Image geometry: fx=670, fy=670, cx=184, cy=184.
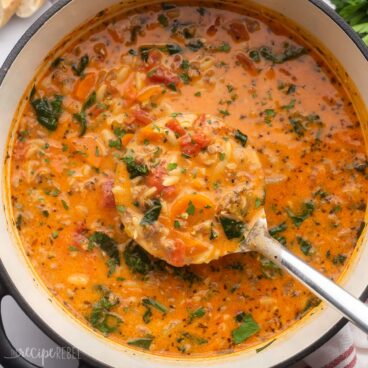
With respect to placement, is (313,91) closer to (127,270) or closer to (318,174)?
(318,174)

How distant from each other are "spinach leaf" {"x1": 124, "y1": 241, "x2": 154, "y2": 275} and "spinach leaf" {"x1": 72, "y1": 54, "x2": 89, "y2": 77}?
106 centimetres

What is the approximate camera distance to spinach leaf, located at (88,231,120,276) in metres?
3.90

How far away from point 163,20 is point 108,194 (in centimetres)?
112

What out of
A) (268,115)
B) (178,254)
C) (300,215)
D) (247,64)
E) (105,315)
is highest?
(247,64)

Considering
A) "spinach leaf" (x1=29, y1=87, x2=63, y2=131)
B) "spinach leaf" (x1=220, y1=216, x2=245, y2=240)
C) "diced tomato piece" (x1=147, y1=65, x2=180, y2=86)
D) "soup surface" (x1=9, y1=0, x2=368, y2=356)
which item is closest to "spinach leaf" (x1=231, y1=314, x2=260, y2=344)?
"soup surface" (x1=9, y1=0, x2=368, y2=356)

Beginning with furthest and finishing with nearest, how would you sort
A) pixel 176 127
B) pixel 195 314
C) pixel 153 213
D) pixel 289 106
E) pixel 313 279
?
1. pixel 289 106
2. pixel 195 314
3. pixel 176 127
4. pixel 153 213
5. pixel 313 279

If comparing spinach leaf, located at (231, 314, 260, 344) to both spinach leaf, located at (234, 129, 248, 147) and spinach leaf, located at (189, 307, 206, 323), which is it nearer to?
spinach leaf, located at (189, 307, 206, 323)

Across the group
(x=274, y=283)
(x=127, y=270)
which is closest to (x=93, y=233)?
(x=127, y=270)

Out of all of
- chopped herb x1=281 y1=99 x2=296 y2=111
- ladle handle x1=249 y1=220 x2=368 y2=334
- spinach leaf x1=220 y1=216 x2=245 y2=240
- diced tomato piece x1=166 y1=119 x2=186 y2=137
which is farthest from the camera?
chopped herb x1=281 y1=99 x2=296 y2=111

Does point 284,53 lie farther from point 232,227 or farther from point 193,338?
point 193,338

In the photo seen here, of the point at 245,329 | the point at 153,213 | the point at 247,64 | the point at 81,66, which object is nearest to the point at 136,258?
the point at 153,213

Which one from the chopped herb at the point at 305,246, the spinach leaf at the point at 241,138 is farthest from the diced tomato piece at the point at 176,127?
the chopped herb at the point at 305,246

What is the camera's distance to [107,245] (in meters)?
3.90

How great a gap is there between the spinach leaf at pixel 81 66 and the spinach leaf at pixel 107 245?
96cm
